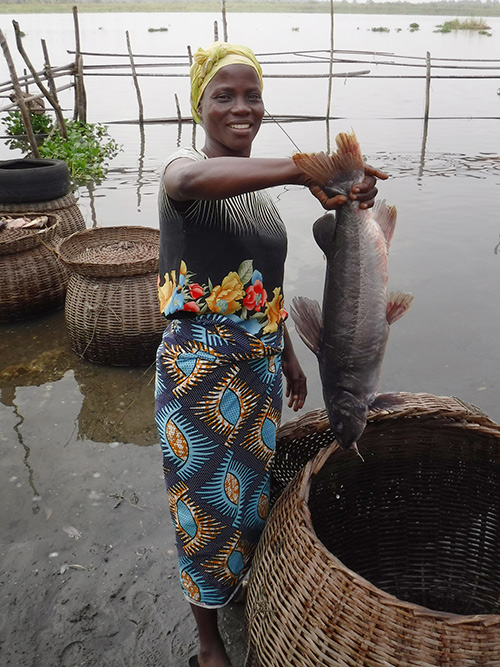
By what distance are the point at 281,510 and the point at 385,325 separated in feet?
2.18

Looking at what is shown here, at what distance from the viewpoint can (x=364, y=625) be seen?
147cm

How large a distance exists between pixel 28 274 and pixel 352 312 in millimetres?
3800

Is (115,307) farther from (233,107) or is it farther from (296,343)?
(233,107)

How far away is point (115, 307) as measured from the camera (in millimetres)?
4129

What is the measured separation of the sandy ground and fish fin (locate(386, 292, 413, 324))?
1.40 meters

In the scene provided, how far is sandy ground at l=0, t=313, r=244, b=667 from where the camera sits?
225cm

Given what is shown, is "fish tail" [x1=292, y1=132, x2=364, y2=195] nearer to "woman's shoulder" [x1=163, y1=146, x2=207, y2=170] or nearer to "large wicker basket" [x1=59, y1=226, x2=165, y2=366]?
"woman's shoulder" [x1=163, y1=146, x2=207, y2=170]

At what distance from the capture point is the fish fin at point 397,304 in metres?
1.76

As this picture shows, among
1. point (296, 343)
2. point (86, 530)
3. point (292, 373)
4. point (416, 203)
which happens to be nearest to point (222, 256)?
point (292, 373)

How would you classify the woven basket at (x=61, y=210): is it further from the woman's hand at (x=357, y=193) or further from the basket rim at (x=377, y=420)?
the woman's hand at (x=357, y=193)

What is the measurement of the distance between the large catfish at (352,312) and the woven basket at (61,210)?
14.0ft

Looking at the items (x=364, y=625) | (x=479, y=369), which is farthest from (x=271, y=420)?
(x=479, y=369)

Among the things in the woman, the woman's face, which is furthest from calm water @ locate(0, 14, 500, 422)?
the woman

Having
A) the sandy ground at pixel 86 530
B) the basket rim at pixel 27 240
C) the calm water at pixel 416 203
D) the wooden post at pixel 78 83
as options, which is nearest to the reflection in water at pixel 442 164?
the calm water at pixel 416 203
